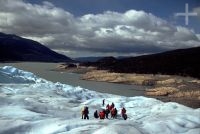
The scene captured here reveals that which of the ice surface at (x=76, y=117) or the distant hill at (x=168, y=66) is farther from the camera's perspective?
the distant hill at (x=168, y=66)

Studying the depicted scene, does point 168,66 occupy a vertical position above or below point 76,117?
above

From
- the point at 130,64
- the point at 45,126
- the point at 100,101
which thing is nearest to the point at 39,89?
the point at 100,101

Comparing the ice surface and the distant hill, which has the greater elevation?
the distant hill

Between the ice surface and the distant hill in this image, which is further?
the distant hill

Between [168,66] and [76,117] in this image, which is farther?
[168,66]

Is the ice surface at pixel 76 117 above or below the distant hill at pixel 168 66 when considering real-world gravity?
below

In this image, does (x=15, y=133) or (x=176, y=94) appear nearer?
(x=15, y=133)

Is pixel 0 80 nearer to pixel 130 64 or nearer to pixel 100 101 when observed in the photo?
pixel 100 101

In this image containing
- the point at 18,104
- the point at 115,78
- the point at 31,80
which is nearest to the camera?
the point at 18,104
